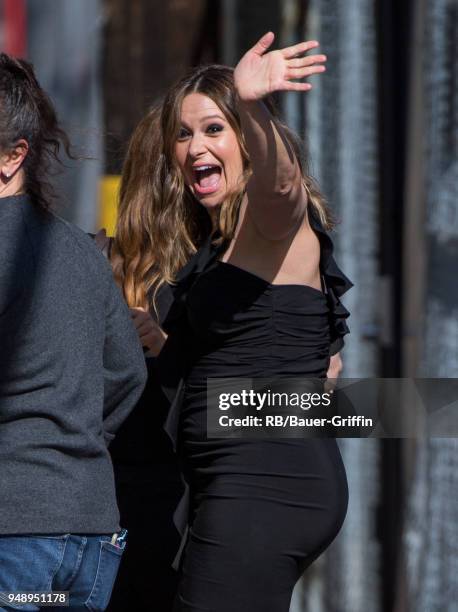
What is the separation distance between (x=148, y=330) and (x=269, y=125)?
2.27ft

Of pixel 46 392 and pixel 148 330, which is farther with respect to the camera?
pixel 148 330

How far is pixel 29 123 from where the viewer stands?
2.40m

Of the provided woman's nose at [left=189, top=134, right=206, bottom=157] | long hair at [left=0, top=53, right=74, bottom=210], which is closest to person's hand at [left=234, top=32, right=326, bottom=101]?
long hair at [left=0, top=53, right=74, bottom=210]

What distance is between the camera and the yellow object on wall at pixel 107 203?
5014mm

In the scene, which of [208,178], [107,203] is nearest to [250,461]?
[208,178]

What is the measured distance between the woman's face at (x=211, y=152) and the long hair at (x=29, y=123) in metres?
0.46

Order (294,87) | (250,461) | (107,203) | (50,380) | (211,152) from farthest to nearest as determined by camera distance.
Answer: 1. (107,203)
2. (211,152)
3. (250,461)
4. (294,87)
5. (50,380)

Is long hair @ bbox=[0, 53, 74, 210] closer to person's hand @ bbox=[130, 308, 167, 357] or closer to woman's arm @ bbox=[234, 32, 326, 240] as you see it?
woman's arm @ bbox=[234, 32, 326, 240]

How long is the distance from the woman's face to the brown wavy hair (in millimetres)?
18

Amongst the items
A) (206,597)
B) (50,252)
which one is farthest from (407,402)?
(50,252)

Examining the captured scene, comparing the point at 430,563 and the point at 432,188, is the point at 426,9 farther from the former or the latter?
the point at 430,563

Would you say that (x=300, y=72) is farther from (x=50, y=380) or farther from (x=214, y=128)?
(x=50, y=380)

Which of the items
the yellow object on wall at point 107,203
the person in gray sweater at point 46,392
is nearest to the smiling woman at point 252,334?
the person in gray sweater at point 46,392

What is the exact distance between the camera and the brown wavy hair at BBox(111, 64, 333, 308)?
2932 millimetres
